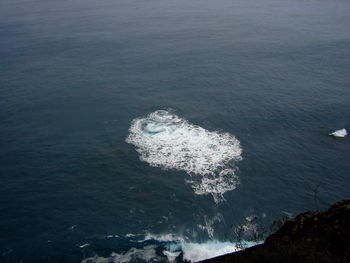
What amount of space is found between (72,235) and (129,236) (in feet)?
37.6

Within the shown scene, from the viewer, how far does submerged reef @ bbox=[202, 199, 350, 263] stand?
99.0ft

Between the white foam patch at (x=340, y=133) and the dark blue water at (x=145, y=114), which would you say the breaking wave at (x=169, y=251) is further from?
the white foam patch at (x=340, y=133)

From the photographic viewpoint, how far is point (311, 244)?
3117 centimetres

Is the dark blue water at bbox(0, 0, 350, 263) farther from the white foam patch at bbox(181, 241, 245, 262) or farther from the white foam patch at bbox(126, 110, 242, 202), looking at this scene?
the white foam patch at bbox(126, 110, 242, 202)

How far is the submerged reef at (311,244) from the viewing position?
30.2 meters

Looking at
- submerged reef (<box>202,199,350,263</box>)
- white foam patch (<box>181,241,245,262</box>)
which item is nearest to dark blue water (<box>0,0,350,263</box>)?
white foam patch (<box>181,241,245,262</box>)

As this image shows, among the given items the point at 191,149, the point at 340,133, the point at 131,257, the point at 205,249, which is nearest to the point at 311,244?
the point at 205,249

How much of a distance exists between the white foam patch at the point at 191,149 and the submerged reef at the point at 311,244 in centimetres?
4111

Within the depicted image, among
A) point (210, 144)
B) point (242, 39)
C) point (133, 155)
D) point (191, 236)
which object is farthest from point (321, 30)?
point (191, 236)

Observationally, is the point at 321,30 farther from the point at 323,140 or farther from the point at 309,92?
the point at 323,140

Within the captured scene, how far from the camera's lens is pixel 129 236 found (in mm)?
65438

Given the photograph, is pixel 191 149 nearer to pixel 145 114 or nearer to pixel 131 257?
pixel 145 114

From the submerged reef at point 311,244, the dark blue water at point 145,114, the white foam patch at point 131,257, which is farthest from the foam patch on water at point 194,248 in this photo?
the submerged reef at point 311,244

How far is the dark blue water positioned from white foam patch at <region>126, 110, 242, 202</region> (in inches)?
95.3
